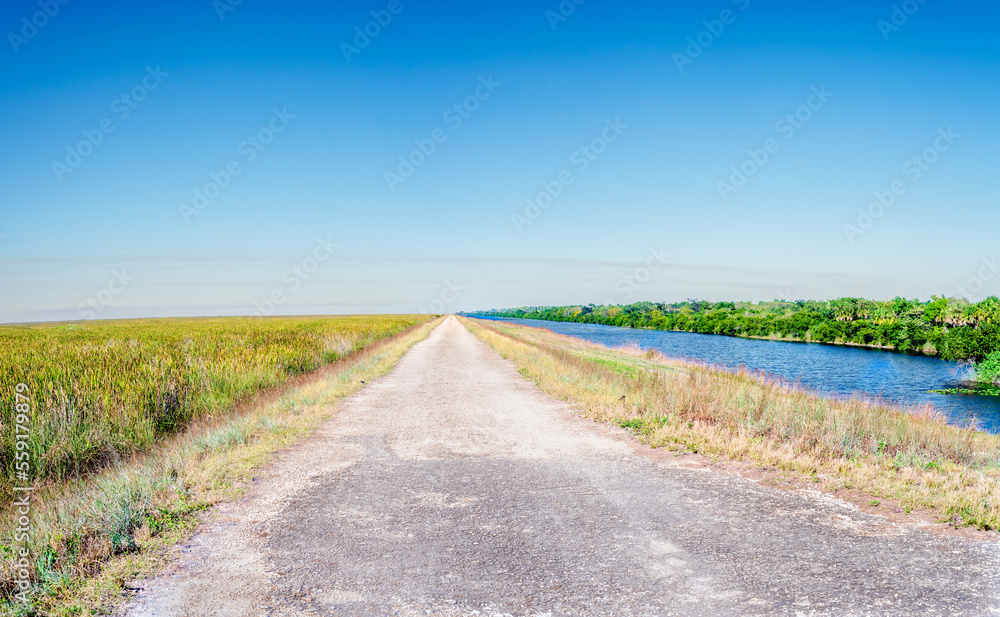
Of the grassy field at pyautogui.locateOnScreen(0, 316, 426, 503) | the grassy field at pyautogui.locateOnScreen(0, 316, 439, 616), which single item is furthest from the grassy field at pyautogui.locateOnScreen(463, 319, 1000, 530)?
the grassy field at pyautogui.locateOnScreen(0, 316, 426, 503)

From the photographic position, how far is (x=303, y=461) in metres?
8.05

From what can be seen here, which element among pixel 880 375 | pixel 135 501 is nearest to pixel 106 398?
pixel 135 501

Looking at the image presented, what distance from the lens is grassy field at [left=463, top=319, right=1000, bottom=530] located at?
623cm

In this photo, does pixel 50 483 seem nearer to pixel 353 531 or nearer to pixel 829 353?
pixel 353 531

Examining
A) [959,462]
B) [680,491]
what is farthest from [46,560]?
[959,462]

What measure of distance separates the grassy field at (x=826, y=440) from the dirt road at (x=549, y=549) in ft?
3.10

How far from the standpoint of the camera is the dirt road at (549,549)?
155 inches

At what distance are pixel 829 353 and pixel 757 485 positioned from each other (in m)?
56.8

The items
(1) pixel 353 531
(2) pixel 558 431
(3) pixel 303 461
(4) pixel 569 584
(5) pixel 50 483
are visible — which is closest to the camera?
(4) pixel 569 584

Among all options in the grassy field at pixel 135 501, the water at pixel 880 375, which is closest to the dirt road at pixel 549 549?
the grassy field at pixel 135 501

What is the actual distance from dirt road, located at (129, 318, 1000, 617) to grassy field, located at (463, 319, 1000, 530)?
944 millimetres

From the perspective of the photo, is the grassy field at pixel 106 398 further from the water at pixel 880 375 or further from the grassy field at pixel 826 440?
the water at pixel 880 375

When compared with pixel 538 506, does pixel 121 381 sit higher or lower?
higher

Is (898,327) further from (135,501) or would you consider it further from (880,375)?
(135,501)
